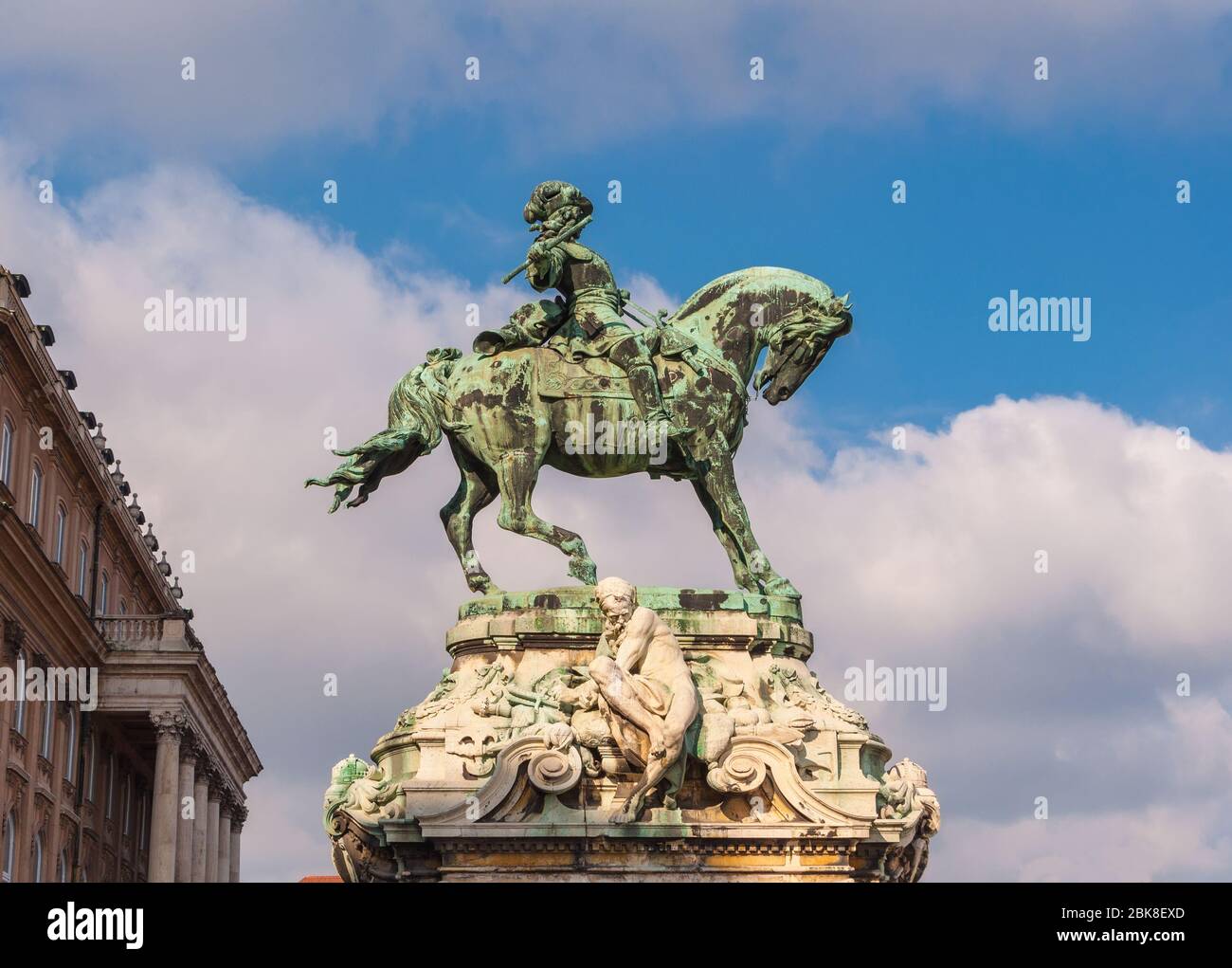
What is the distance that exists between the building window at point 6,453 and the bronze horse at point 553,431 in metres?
42.3

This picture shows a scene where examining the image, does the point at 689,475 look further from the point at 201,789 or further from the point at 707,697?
the point at 201,789

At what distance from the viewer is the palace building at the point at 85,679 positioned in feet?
201

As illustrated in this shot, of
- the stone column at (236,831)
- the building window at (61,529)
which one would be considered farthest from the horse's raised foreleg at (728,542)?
the stone column at (236,831)

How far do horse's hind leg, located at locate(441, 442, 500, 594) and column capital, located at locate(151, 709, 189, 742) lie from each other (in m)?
54.1

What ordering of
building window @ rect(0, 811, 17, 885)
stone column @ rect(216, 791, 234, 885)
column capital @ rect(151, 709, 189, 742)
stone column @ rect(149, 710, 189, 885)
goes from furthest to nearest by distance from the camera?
1. stone column @ rect(216, 791, 234, 885)
2. column capital @ rect(151, 709, 189, 742)
3. stone column @ rect(149, 710, 189, 885)
4. building window @ rect(0, 811, 17, 885)

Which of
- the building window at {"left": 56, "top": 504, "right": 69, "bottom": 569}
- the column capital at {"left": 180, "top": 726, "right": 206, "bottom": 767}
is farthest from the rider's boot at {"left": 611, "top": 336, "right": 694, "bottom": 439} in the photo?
the column capital at {"left": 180, "top": 726, "right": 206, "bottom": 767}

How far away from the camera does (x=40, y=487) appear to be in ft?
225

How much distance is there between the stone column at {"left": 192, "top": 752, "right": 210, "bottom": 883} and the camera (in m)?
78.2

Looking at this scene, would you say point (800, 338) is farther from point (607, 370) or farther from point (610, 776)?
point (610, 776)

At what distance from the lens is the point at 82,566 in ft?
248

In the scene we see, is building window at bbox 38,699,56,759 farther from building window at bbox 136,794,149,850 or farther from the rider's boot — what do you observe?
the rider's boot

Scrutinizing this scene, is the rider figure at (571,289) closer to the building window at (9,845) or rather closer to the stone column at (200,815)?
the building window at (9,845)
